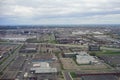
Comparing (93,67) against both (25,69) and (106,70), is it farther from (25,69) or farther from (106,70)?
(25,69)

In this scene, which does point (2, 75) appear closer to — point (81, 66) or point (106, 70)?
point (81, 66)

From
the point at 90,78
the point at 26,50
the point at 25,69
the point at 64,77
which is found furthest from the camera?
the point at 26,50

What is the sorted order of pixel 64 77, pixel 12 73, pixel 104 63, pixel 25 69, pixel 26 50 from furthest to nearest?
pixel 26 50 < pixel 104 63 < pixel 25 69 < pixel 12 73 < pixel 64 77

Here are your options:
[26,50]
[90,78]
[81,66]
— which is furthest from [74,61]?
[26,50]

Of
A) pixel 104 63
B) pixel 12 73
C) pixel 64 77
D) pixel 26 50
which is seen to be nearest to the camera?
pixel 64 77

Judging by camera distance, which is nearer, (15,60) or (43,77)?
(43,77)

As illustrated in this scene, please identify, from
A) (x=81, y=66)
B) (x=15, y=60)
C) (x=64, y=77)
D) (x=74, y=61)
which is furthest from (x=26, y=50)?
(x=64, y=77)

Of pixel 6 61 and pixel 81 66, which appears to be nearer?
pixel 81 66

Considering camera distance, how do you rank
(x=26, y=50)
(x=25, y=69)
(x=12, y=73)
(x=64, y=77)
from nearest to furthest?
(x=64, y=77) < (x=12, y=73) < (x=25, y=69) < (x=26, y=50)
